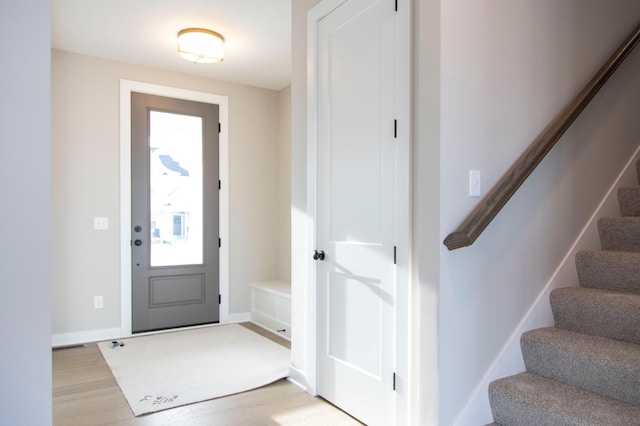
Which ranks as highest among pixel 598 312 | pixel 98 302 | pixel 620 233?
pixel 620 233

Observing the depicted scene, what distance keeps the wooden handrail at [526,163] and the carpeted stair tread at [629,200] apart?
68 cm

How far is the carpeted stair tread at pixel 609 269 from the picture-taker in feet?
7.02

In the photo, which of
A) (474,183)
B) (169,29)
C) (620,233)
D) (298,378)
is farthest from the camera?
(169,29)

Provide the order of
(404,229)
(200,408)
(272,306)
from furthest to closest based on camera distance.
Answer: (272,306) < (200,408) < (404,229)

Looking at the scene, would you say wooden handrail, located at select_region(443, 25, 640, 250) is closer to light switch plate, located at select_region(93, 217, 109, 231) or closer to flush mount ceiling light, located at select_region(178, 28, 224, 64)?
flush mount ceiling light, located at select_region(178, 28, 224, 64)

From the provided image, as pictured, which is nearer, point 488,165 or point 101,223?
point 488,165

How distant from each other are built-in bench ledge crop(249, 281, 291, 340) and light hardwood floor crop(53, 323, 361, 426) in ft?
4.03

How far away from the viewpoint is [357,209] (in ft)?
7.93

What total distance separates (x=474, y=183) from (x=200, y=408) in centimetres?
203

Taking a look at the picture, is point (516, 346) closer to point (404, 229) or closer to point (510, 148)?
point (404, 229)

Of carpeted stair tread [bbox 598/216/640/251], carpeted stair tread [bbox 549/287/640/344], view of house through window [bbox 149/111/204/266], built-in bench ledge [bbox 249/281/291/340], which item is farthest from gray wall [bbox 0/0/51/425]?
view of house through window [bbox 149/111/204/266]

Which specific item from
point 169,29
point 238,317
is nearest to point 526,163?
point 169,29

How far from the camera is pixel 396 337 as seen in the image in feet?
6.91

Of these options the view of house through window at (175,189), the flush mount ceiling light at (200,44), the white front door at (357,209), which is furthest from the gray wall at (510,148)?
the view of house through window at (175,189)
